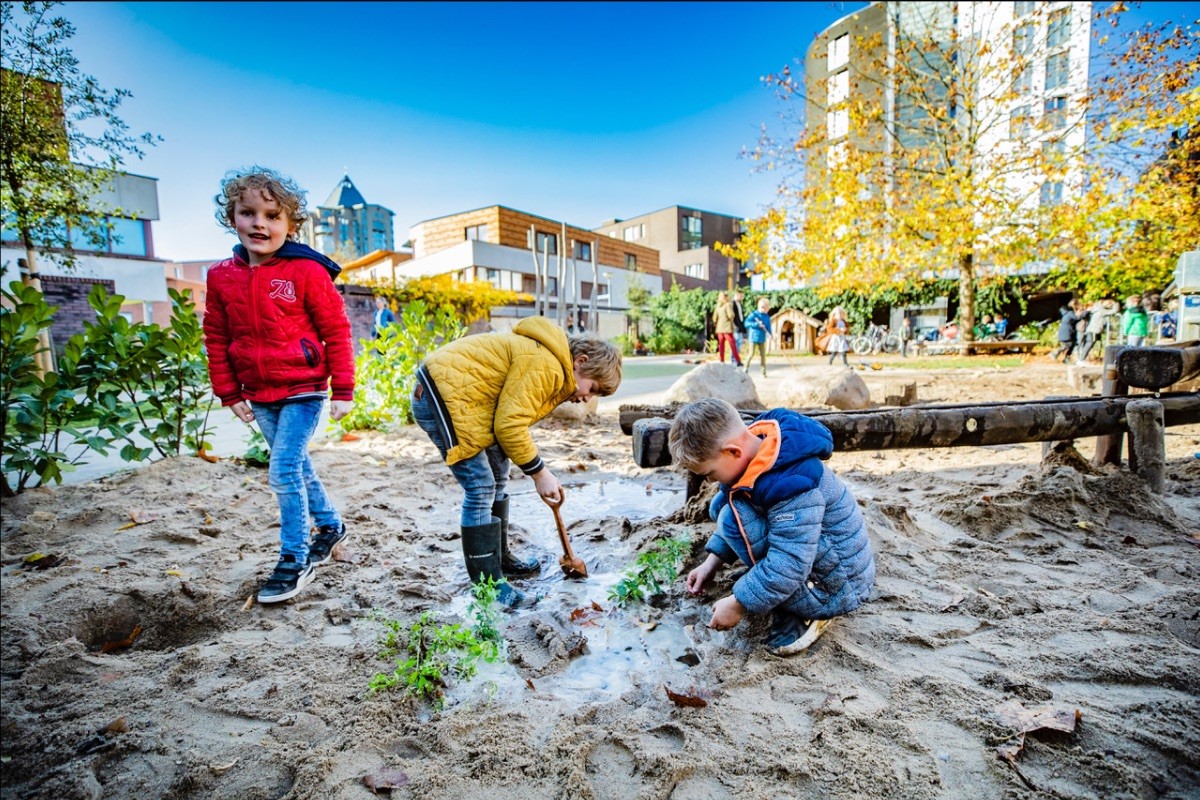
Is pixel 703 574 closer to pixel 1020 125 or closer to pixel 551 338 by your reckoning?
pixel 551 338

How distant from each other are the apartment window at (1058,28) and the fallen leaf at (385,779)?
16297mm

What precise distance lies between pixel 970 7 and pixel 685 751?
17683 millimetres

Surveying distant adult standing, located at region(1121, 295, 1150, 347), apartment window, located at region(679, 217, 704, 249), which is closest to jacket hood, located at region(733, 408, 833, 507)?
distant adult standing, located at region(1121, 295, 1150, 347)

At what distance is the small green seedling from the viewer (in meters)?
1.69

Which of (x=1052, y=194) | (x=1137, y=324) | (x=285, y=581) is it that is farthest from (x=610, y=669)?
(x=1052, y=194)

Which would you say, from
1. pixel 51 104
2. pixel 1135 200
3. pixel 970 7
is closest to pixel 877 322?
pixel 970 7

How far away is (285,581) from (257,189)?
65.1 inches

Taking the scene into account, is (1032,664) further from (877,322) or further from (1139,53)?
(877,322)

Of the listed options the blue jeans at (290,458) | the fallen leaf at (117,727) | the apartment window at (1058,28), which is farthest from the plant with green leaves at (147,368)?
the apartment window at (1058,28)

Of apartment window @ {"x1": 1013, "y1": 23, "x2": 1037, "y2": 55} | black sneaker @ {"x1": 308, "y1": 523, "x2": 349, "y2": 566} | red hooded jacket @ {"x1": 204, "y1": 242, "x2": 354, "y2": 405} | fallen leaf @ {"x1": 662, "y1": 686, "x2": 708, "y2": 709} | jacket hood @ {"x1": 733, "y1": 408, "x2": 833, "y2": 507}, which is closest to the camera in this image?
fallen leaf @ {"x1": 662, "y1": 686, "x2": 708, "y2": 709}

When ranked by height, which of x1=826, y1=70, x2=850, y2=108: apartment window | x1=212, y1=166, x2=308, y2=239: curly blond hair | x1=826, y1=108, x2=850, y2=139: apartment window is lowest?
x1=212, y1=166, x2=308, y2=239: curly blond hair

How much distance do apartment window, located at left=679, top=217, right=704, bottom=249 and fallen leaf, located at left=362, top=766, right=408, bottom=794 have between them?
153 feet

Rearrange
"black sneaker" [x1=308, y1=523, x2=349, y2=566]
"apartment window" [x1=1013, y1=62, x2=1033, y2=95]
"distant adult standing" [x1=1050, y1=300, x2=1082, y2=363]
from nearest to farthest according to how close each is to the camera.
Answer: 1. "black sneaker" [x1=308, y1=523, x2=349, y2=566]
2. "apartment window" [x1=1013, y1=62, x2=1033, y2=95]
3. "distant adult standing" [x1=1050, y1=300, x2=1082, y2=363]

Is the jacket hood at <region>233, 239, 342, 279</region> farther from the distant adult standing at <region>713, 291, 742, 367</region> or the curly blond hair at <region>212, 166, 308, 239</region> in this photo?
the distant adult standing at <region>713, 291, 742, 367</region>
